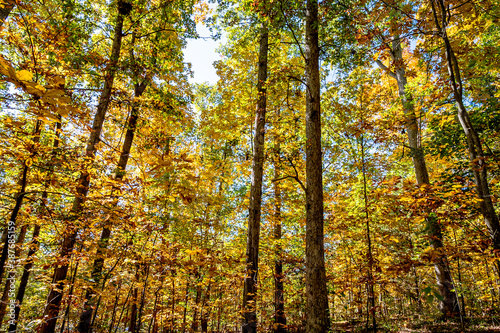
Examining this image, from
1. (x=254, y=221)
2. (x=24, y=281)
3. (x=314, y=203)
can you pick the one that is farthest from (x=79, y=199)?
(x=24, y=281)

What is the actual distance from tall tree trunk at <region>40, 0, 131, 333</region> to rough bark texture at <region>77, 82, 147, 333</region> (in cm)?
49

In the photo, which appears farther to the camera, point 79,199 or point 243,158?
point 243,158

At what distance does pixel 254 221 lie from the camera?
6297 mm

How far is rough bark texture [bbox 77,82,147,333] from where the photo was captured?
4.52 metres

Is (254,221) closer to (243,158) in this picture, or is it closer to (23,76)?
(243,158)

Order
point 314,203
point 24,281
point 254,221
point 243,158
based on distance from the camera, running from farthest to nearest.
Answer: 1. point 24,281
2. point 243,158
3. point 254,221
4. point 314,203

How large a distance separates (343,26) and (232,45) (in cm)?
502

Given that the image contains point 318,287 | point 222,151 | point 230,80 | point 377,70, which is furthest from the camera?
point 377,70

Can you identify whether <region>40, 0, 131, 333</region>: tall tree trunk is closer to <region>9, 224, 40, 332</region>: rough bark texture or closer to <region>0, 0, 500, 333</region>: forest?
<region>0, 0, 500, 333</region>: forest

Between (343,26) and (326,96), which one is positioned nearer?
(343,26)

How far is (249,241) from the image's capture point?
6133 millimetres

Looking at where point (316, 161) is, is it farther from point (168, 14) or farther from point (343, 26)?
point (168, 14)

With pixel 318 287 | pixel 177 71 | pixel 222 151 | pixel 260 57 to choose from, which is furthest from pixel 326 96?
pixel 318 287

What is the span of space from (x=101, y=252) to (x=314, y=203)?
5.04 metres
